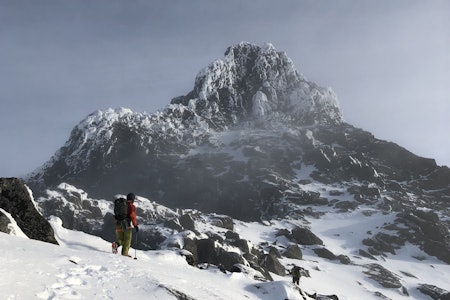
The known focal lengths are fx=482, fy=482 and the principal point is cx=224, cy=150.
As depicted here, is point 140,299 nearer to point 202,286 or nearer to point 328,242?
point 202,286

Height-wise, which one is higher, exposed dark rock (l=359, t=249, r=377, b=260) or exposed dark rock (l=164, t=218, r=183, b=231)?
exposed dark rock (l=359, t=249, r=377, b=260)

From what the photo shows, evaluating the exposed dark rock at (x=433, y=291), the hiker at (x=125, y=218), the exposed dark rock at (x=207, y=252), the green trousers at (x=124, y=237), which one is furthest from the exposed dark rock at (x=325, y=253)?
the hiker at (x=125, y=218)

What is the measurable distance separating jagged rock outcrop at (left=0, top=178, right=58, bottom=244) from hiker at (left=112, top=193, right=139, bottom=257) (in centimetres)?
484

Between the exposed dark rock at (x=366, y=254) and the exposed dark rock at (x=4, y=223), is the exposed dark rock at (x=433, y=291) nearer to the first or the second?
the exposed dark rock at (x=366, y=254)

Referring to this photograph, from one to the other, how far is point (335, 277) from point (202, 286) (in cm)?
8413

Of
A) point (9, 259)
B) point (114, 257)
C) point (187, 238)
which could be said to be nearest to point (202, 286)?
point (114, 257)

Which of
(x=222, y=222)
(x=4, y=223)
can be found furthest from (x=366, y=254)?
(x=4, y=223)

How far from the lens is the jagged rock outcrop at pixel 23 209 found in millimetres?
23487

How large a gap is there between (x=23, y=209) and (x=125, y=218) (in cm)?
785

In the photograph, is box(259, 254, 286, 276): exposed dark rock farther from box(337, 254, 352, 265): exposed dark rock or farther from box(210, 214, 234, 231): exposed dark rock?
box(210, 214, 234, 231): exposed dark rock

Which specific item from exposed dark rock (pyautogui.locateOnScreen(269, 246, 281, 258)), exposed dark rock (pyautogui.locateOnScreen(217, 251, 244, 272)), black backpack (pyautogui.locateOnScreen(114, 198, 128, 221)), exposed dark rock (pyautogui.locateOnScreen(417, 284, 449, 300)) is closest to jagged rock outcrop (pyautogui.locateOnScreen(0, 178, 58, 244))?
black backpack (pyautogui.locateOnScreen(114, 198, 128, 221))

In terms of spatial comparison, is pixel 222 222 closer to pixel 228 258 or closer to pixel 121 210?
pixel 228 258

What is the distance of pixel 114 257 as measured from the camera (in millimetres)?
17312

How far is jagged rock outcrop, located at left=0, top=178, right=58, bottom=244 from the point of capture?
77.1 feet
